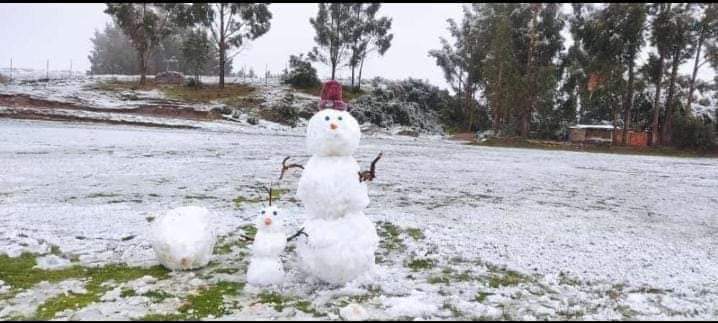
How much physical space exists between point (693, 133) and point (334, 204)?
32.4 metres

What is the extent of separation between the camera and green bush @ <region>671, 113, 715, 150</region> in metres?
28.7

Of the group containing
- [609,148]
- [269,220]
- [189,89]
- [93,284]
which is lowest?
[93,284]

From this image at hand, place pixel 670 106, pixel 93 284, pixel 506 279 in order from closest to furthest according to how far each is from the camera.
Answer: pixel 93 284 → pixel 506 279 → pixel 670 106

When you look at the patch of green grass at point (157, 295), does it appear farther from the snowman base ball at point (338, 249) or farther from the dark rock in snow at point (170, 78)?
the dark rock in snow at point (170, 78)

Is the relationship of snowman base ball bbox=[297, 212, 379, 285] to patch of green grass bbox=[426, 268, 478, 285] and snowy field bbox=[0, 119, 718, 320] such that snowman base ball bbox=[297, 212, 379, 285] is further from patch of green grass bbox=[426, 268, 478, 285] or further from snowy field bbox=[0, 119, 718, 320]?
patch of green grass bbox=[426, 268, 478, 285]

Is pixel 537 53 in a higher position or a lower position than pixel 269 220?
higher

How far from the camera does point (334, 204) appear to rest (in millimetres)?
3736

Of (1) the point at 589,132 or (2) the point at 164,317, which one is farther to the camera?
(1) the point at 589,132

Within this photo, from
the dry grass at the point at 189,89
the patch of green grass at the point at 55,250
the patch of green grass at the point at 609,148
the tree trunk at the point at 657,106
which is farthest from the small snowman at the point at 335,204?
the dry grass at the point at 189,89

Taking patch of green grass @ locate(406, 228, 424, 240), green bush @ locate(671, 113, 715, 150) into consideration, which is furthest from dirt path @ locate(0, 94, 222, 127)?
green bush @ locate(671, 113, 715, 150)

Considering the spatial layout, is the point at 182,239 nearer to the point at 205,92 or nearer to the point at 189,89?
the point at 205,92

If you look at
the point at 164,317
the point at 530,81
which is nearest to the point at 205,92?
the point at 530,81

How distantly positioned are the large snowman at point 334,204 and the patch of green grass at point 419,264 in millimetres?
694

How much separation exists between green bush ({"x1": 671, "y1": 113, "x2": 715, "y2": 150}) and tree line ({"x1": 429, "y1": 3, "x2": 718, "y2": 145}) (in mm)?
80
